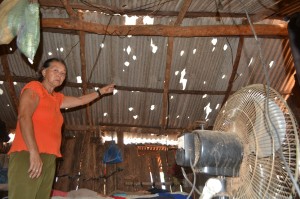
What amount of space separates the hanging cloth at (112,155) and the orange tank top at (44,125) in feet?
10.7

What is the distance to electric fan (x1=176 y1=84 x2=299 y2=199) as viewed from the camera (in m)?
1.15

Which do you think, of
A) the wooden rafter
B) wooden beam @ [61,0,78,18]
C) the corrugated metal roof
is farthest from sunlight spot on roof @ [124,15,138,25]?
wooden beam @ [61,0,78,18]

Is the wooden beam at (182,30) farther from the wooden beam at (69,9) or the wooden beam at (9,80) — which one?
the wooden beam at (9,80)

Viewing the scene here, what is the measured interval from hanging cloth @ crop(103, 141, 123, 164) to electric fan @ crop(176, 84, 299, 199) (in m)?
4.20

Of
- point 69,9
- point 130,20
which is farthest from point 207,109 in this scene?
point 69,9

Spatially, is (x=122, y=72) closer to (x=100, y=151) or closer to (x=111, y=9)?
(x=111, y=9)

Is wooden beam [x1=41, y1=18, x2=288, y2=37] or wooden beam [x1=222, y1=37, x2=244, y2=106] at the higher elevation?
wooden beam [x1=41, y1=18, x2=288, y2=37]

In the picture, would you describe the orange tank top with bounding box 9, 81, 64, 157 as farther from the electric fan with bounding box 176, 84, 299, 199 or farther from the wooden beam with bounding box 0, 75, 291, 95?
the wooden beam with bounding box 0, 75, 291, 95

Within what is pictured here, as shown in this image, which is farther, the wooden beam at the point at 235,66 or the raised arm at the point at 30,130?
the wooden beam at the point at 235,66

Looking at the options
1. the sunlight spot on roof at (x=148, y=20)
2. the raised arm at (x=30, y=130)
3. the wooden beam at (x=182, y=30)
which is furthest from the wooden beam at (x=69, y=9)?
the raised arm at (x=30, y=130)

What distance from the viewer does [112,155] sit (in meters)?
5.54

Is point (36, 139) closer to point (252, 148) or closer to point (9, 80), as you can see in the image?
point (252, 148)

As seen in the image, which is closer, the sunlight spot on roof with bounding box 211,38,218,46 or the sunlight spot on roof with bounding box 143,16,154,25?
the sunlight spot on roof with bounding box 143,16,154,25

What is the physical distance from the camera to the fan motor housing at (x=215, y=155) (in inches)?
51.8
